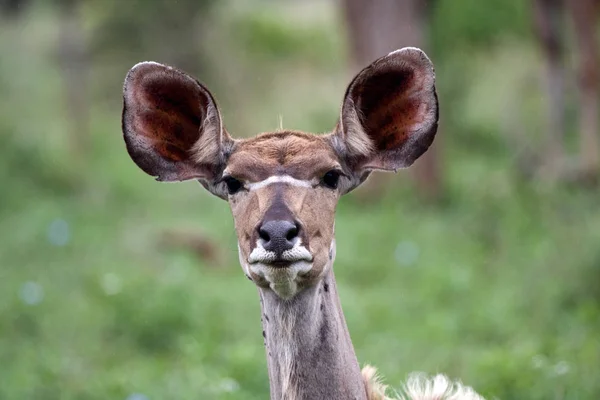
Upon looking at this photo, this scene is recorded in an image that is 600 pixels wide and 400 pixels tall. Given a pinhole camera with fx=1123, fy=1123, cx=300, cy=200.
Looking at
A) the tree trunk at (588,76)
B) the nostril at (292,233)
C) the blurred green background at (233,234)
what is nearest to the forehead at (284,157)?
the nostril at (292,233)

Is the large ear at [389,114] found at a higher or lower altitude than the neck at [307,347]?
higher

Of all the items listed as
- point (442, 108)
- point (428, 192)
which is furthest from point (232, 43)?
point (428, 192)

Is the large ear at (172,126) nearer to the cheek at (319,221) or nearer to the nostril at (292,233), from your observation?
the cheek at (319,221)

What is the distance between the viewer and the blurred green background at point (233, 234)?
7.33 metres

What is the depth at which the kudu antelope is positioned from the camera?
4.04 metres

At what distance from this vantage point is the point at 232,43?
21641mm

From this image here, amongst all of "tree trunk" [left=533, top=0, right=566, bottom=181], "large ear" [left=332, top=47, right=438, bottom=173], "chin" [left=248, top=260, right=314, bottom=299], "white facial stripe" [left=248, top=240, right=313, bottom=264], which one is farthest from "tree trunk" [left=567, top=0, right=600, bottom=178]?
"white facial stripe" [left=248, top=240, right=313, bottom=264]

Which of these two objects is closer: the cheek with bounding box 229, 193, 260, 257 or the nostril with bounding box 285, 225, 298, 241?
the nostril with bounding box 285, 225, 298, 241

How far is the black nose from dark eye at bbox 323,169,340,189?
430 millimetres

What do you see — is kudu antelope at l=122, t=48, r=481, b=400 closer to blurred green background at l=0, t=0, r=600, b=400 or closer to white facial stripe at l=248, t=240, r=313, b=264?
white facial stripe at l=248, t=240, r=313, b=264

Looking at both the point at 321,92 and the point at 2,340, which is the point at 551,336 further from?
the point at 321,92

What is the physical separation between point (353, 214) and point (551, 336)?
5.25 m

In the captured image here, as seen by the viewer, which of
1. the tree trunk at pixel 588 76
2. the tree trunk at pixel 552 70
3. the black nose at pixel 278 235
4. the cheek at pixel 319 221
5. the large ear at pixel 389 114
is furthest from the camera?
the tree trunk at pixel 552 70

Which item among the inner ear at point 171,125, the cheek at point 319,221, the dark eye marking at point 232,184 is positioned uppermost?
the inner ear at point 171,125
